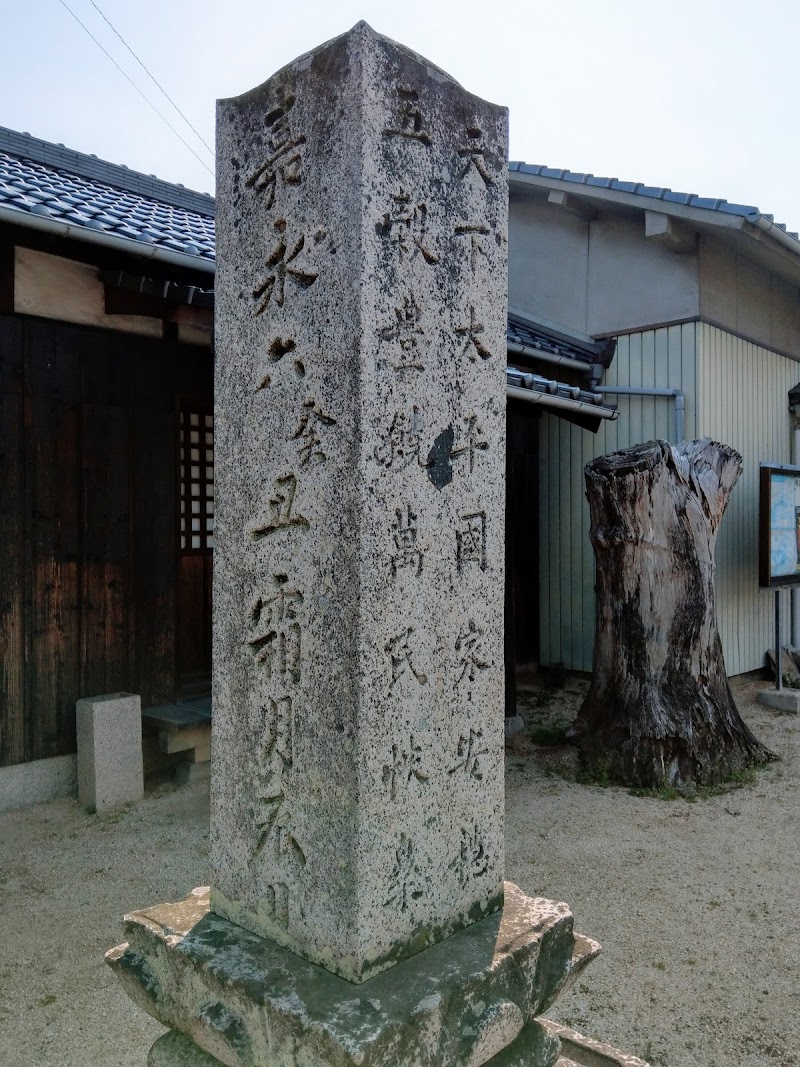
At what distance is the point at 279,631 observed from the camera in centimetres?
206

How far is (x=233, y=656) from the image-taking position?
218 cm

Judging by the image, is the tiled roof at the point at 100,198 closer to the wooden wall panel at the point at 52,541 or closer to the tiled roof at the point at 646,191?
the wooden wall panel at the point at 52,541

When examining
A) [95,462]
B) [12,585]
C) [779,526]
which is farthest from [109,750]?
[779,526]

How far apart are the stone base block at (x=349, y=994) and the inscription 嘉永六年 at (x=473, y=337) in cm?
151

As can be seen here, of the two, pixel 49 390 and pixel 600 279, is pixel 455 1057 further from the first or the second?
pixel 600 279

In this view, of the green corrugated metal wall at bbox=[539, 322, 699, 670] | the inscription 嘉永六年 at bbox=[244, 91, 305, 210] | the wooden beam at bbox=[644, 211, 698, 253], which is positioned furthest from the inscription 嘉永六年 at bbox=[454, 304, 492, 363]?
the wooden beam at bbox=[644, 211, 698, 253]

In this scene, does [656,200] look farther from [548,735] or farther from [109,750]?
[109,750]

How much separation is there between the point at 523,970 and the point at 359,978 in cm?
44

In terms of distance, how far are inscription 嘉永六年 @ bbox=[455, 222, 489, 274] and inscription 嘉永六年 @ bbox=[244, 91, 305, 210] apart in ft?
1.44

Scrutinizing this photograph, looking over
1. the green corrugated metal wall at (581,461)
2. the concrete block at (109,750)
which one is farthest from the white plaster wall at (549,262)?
the concrete block at (109,750)

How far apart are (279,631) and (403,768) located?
455mm

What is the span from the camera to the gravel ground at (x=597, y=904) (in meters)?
3.12

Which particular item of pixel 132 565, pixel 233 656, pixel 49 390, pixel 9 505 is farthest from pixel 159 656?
pixel 233 656

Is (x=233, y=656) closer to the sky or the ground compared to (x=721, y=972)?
closer to the sky
